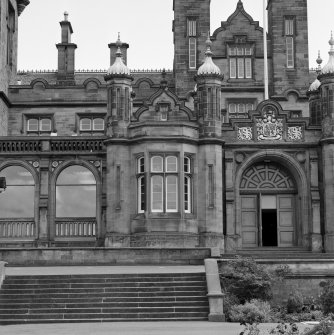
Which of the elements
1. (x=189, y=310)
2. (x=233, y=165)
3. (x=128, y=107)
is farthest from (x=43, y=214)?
(x=189, y=310)

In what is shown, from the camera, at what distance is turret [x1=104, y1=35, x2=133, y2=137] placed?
41.2m

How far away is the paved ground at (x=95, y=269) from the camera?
106 ft

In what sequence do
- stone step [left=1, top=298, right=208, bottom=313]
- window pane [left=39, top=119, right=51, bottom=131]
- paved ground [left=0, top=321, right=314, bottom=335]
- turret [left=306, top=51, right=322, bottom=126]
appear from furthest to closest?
window pane [left=39, top=119, right=51, bottom=131] → turret [left=306, top=51, right=322, bottom=126] → stone step [left=1, top=298, right=208, bottom=313] → paved ground [left=0, top=321, right=314, bottom=335]

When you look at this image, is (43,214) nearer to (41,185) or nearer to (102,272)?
(41,185)

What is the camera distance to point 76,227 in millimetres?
42594

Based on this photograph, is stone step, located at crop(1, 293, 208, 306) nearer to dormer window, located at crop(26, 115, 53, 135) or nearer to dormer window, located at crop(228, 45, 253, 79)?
dormer window, located at crop(26, 115, 53, 135)

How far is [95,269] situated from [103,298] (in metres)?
3.69

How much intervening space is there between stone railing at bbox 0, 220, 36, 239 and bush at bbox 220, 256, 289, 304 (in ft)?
44.7

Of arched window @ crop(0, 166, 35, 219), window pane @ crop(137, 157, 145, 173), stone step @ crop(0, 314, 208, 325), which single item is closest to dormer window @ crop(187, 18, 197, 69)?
window pane @ crop(137, 157, 145, 173)

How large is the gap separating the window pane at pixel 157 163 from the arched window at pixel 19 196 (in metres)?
6.00

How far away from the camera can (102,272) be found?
32.4 meters

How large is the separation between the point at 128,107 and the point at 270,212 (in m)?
8.06

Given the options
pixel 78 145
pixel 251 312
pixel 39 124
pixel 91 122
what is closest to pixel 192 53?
pixel 91 122

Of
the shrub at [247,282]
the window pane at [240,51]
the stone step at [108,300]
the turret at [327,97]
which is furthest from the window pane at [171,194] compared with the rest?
the window pane at [240,51]
